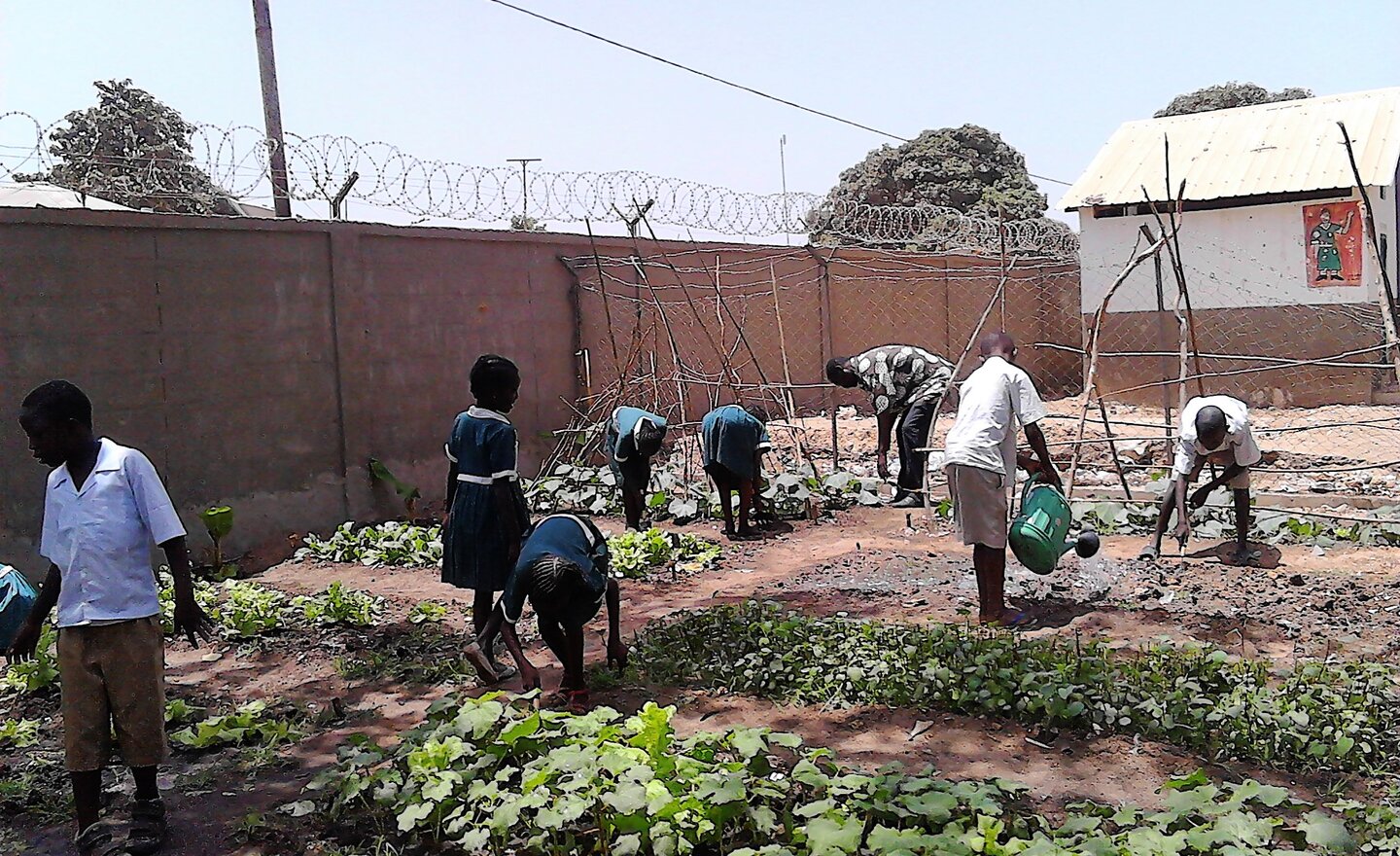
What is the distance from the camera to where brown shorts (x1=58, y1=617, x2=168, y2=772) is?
3422 millimetres

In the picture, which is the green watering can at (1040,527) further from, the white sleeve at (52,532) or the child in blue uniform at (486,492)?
the white sleeve at (52,532)

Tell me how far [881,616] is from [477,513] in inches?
84.4

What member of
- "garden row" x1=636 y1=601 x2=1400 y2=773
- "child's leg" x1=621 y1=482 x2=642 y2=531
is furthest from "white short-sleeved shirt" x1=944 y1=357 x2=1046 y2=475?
"child's leg" x1=621 y1=482 x2=642 y2=531

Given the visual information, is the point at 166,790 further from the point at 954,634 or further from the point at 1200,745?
the point at 1200,745

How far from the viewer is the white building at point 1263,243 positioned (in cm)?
1370

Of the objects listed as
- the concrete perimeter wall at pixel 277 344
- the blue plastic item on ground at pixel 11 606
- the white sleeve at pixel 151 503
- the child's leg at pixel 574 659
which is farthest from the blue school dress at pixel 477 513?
the concrete perimeter wall at pixel 277 344

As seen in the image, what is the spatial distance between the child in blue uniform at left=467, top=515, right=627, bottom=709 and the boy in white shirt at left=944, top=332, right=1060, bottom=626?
181cm

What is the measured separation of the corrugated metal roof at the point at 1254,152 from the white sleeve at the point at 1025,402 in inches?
400

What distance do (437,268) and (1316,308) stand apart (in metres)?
10.5

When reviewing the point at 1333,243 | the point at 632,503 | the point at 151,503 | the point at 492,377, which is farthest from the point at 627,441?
Answer: the point at 1333,243

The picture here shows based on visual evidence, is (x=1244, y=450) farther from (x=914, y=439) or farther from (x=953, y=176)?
(x=953, y=176)

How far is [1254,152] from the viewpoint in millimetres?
14805

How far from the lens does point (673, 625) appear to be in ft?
18.0

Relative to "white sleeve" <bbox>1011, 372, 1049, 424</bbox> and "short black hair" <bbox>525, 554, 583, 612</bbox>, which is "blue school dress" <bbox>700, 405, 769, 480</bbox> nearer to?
"white sleeve" <bbox>1011, 372, 1049, 424</bbox>
